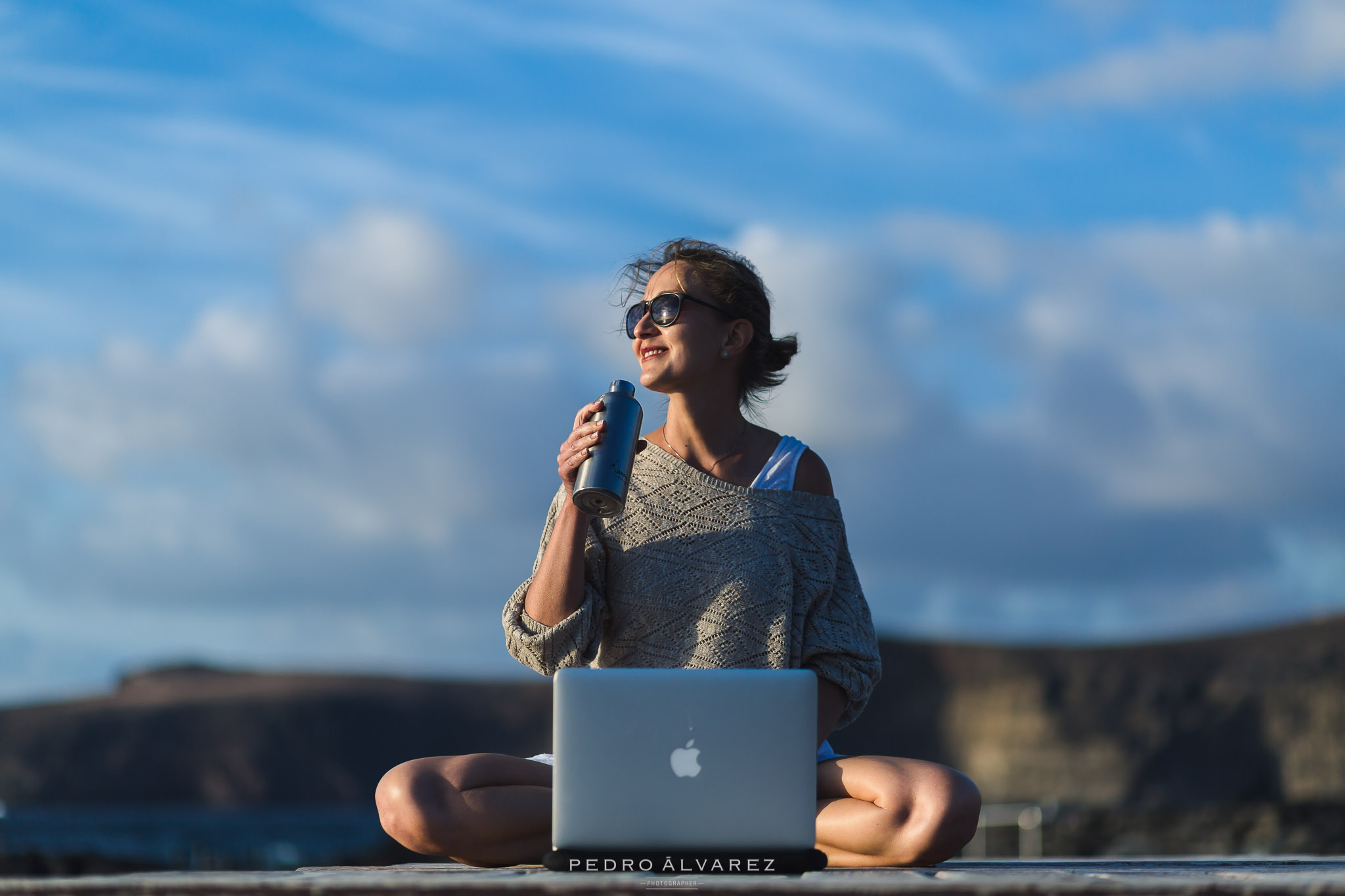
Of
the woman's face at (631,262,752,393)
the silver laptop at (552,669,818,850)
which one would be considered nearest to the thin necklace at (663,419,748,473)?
the woman's face at (631,262,752,393)

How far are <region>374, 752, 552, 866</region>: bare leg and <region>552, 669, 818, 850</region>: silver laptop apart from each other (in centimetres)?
89

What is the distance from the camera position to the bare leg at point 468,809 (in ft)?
11.0

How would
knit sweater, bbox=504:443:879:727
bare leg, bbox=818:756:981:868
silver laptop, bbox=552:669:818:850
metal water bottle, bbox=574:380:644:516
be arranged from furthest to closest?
1. knit sweater, bbox=504:443:879:727
2. bare leg, bbox=818:756:981:868
3. metal water bottle, bbox=574:380:644:516
4. silver laptop, bbox=552:669:818:850

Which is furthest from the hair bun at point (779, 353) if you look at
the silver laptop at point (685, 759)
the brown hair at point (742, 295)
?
the silver laptop at point (685, 759)

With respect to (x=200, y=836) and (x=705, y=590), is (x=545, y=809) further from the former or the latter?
(x=200, y=836)

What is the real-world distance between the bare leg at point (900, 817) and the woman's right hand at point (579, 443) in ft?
3.11

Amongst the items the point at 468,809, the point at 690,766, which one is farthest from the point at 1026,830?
the point at 690,766

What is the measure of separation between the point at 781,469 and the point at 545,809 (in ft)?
3.72

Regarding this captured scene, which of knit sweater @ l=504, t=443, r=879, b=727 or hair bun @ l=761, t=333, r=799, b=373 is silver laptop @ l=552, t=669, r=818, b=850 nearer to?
knit sweater @ l=504, t=443, r=879, b=727

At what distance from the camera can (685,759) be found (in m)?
2.49

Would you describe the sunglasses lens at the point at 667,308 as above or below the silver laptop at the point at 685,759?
above

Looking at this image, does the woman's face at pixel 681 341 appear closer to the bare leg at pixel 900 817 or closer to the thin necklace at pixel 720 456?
the thin necklace at pixel 720 456

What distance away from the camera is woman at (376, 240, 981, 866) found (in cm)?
332

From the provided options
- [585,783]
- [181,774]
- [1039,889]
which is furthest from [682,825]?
[181,774]
